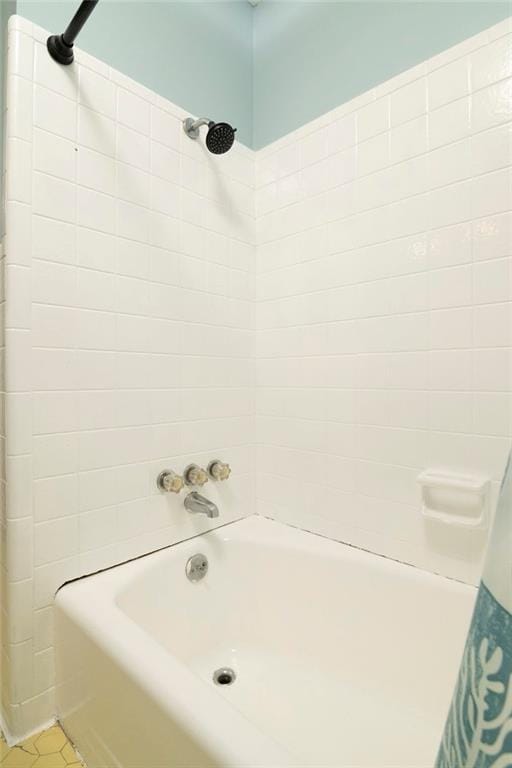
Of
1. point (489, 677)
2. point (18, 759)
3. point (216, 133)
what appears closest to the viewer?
point (489, 677)

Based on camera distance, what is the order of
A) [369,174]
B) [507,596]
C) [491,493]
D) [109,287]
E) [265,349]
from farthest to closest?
[265,349]
[369,174]
[109,287]
[491,493]
[507,596]

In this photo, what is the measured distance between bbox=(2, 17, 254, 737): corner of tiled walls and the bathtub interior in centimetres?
18

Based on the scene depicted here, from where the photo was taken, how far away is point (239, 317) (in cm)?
156

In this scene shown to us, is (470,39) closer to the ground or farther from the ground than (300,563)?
farther from the ground

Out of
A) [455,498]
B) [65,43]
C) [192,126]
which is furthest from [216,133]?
[455,498]

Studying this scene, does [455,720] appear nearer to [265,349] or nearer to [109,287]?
[109,287]

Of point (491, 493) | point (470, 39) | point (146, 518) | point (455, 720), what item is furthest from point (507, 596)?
point (470, 39)

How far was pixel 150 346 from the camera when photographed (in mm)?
1277

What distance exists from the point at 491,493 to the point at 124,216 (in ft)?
4.36

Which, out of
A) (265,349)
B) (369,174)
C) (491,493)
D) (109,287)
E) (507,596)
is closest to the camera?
(507,596)

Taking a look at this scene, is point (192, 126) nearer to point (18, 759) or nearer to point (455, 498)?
point (455, 498)

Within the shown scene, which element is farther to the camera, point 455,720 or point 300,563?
point 300,563

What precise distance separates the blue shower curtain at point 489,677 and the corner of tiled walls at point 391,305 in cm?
76

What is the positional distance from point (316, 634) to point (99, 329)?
118 cm
